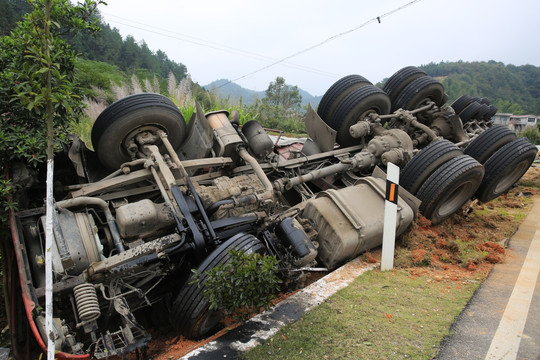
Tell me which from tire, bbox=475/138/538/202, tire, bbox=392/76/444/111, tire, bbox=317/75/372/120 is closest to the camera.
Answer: tire, bbox=475/138/538/202

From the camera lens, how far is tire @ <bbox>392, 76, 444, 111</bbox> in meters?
6.99

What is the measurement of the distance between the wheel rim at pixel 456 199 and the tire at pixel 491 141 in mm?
994

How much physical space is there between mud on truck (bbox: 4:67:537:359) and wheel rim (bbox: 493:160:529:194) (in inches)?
1.2

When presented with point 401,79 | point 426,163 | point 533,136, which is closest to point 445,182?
point 426,163

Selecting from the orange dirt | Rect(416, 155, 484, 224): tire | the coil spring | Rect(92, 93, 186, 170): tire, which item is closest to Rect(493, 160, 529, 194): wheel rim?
the orange dirt

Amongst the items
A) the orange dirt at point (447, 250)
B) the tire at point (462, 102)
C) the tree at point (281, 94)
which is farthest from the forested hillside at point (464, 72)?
the orange dirt at point (447, 250)

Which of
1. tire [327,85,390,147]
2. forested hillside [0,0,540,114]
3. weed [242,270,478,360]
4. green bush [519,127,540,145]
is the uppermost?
forested hillside [0,0,540,114]

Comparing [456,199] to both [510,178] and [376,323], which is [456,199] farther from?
[376,323]

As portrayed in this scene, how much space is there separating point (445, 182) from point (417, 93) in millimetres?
2968

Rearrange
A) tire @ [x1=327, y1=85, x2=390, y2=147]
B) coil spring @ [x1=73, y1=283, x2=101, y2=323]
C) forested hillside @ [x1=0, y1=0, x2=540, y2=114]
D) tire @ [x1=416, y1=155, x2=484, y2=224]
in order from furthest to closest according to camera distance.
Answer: forested hillside @ [x1=0, y1=0, x2=540, y2=114] → tire @ [x1=327, y1=85, x2=390, y2=147] → tire @ [x1=416, y1=155, x2=484, y2=224] → coil spring @ [x1=73, y1=283, x2=101, y2=323]

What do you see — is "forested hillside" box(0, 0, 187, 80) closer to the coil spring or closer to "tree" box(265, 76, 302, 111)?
"tree" box(265, 76, 302, 111)

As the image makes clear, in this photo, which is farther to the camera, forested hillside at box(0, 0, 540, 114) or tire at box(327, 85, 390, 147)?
forested hillside at box(0, 0, 540, 114)

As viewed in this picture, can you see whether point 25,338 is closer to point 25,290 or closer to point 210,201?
point 25,290

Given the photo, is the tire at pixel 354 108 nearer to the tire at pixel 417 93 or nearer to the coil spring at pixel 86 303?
the tire at pixel 417 93
